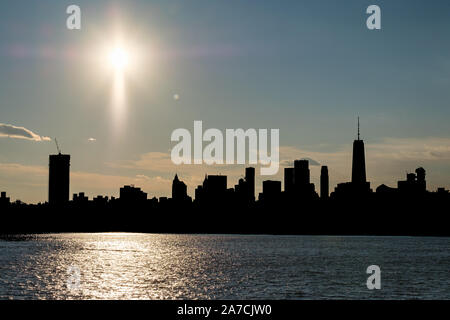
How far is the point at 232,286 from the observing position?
86562 millimetres

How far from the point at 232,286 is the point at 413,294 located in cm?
2587

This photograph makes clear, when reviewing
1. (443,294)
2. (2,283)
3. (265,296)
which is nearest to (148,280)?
(2,283)

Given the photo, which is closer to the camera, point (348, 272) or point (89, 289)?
point (89, 289)
